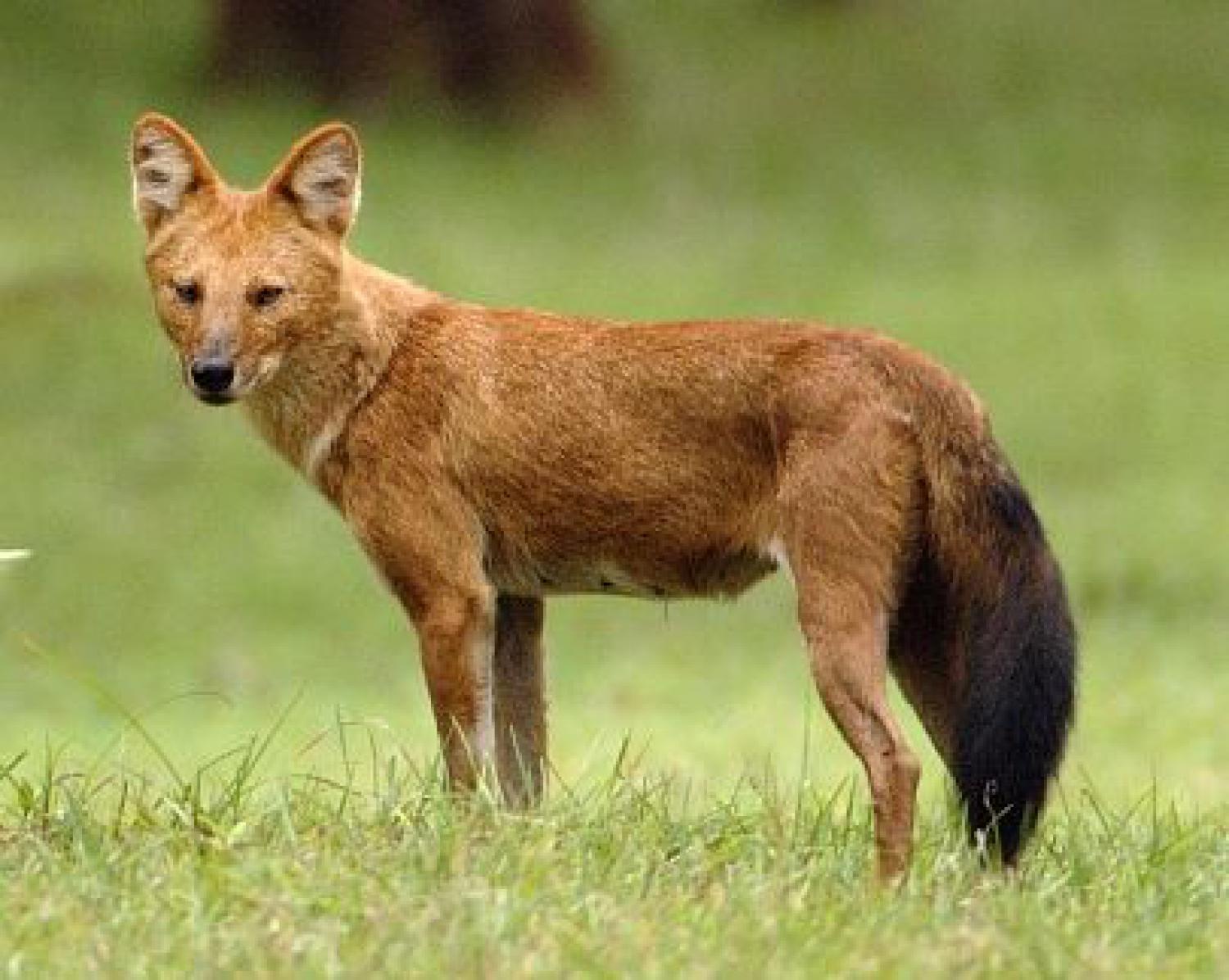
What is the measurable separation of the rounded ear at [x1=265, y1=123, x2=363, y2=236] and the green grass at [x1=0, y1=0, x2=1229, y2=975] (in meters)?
1.14

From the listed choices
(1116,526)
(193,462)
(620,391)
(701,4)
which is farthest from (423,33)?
(620,391)

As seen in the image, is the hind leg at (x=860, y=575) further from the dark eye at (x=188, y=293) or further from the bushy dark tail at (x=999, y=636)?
the dark eye at (x=188, y=293)

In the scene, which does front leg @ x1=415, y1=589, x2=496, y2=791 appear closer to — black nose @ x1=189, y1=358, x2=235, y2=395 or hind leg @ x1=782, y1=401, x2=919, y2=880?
black nose @ x1=189, y1=358, x2=235, y2=395

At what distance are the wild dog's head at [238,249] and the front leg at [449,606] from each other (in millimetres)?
446

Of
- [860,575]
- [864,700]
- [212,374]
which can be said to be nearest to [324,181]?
[212,374]

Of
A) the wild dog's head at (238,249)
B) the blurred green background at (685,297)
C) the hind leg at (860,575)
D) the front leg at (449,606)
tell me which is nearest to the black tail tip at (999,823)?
the hind leg at (860,575)

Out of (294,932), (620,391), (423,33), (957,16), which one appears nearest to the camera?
(294,932)

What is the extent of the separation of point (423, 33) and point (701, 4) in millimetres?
3285

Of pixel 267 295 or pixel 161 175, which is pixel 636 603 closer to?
pixel 161 175

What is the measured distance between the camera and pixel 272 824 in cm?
668

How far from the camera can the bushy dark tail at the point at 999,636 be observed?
21.7 ft

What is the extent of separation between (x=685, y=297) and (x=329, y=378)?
11379 mm

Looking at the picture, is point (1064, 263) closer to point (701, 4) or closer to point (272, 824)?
point (701, 4)

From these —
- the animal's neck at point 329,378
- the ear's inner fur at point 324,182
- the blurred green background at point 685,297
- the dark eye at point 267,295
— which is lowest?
the blurred green background at point 685,297
